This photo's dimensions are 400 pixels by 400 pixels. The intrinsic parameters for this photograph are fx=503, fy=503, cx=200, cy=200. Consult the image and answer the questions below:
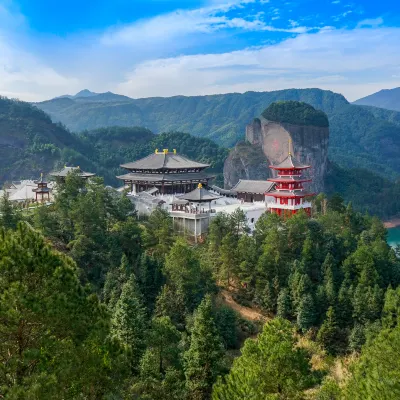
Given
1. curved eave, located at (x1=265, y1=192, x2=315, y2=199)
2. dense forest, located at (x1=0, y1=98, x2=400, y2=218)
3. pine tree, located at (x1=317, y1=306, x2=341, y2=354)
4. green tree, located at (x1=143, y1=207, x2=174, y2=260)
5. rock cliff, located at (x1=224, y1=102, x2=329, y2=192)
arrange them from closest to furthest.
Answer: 1. pine tree, located at (x1=317, y1=306, x2=341, y2=354)
2. green tree, located at (x1=143, y1=207, x2=174, y2=260)
3. curved eave, located at (x1=265, y1=192, x2=315, y2=199)
4. rock cliff, located at (x1=224, y1=102, x2=329, y2=192)
5. dense forest, located at (x1=0, y1=98, x2=400, y2=218)

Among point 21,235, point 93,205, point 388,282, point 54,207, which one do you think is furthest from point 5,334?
point 388,282

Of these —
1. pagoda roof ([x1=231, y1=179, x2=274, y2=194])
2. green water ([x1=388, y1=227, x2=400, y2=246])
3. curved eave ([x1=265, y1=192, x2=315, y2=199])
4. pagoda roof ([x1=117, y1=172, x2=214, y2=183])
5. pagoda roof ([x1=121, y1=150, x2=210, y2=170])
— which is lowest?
green water ([x1=388, y1=227, x2=400, y2=246])

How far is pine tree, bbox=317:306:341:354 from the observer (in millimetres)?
24984

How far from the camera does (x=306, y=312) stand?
2550 centimetres

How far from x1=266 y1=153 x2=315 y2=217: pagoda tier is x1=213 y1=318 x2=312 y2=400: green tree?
20603mm

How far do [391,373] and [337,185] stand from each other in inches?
3639

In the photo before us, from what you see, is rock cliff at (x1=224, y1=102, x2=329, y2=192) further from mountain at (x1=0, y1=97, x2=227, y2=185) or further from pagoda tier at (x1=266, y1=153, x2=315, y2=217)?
pagoda tier at (x1=266, y1=153, x2=315, y2=217)

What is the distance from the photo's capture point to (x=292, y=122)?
100 metres

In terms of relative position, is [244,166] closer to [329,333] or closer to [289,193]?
[289,193]

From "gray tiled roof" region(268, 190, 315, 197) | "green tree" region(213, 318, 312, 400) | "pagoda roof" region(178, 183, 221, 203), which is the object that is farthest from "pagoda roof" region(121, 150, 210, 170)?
"green tree" region(213, 318, 312, 400)

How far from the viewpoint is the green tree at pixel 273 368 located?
13.5m

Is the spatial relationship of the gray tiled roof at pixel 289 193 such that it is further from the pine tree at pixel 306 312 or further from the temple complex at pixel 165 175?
the pine tree at pixel 306 312

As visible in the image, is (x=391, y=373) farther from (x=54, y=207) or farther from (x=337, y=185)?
(x=337, y=185)

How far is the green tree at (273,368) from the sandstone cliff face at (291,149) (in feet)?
259
